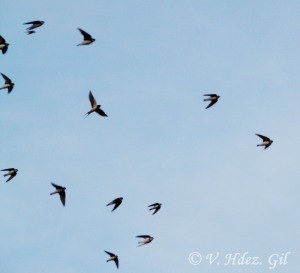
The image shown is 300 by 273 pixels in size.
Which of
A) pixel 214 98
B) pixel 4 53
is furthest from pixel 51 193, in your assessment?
pixel 214 98

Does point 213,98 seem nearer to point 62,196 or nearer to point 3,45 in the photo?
point 62,196

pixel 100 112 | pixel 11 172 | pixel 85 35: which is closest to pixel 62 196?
pixel 11 172

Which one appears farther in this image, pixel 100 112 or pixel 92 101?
pixel 92 101

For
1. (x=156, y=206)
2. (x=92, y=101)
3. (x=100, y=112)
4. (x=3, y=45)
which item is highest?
(x=3, y=45)

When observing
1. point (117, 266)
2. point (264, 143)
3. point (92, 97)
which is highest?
point (92, 97)

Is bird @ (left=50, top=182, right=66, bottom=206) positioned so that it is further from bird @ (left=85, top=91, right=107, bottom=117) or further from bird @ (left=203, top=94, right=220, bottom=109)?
bird @ (left=203, top=94, right=220, bottom=109)

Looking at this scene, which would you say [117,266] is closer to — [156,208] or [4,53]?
[156,208]

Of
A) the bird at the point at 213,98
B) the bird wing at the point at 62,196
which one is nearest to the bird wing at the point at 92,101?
the bird wing at the point at 62,196

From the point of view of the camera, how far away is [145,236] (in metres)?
55.5

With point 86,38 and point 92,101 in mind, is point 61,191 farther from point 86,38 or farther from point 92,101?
point 86,38

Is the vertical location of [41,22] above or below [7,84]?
above

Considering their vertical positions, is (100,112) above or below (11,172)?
above

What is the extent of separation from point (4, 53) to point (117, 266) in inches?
657

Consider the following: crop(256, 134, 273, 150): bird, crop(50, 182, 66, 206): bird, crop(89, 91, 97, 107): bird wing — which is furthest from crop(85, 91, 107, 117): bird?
crop(256, 134, 273, 150): bird
